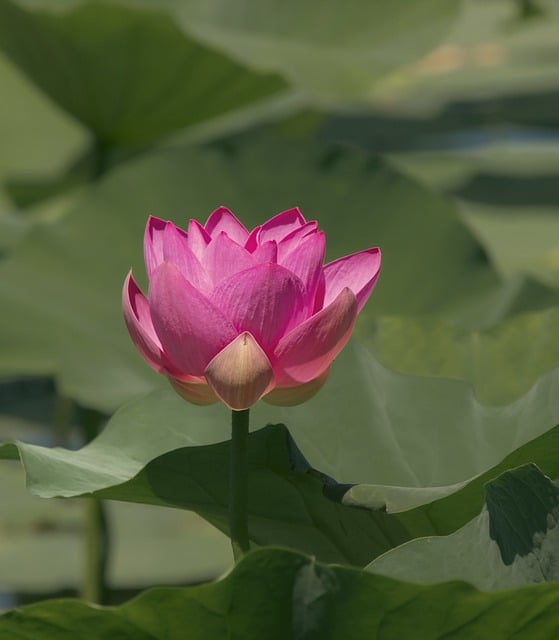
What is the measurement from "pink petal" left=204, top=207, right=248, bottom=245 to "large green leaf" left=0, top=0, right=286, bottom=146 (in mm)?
1075

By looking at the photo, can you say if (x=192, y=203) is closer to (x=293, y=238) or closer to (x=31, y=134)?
(x=293, y=238)

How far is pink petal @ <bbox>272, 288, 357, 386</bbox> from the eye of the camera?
1.93 ft

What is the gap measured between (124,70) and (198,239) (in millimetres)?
1249

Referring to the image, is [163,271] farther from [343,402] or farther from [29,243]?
[29,243]

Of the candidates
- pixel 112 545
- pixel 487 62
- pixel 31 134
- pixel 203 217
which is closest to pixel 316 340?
pixel 203 217

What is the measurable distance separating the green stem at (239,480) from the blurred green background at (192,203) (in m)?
0.26

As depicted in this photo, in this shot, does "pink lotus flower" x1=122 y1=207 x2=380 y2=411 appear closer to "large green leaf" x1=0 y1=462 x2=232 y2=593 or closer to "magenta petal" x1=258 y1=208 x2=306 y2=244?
"magenta petal" x1=258 y1=208 x2=306 y2=244

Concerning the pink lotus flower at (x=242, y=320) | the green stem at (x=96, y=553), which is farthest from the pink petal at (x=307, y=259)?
the green stem at (x=96, y=553)

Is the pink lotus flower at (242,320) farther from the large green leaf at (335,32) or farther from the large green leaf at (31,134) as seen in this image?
the large green leaf at (31,134)

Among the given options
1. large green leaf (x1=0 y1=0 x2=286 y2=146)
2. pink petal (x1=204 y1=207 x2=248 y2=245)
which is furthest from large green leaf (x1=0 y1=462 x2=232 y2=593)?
pink petal (x1=204 y1=207 x2=248 y2=245)

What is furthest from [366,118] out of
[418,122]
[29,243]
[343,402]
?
[343,402]

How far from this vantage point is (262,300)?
59 centimetres

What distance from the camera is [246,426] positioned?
1.96ft

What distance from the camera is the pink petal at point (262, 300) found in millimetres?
587
